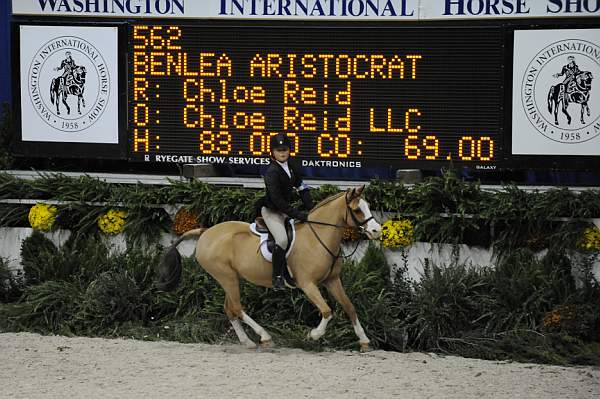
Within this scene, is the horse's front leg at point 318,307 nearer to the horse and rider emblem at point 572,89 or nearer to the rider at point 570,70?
the horse and rider emblem at point 572,89

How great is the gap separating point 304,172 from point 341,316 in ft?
8.87

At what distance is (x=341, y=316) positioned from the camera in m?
12.1

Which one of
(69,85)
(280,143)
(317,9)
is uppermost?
(317,9)

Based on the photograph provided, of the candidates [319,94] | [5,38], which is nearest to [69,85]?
[5,38]

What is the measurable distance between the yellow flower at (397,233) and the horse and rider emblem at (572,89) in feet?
6.60

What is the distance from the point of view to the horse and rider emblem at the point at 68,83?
1370 cm

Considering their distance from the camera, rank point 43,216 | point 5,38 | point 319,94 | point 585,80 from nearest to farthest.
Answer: point 585,80, point 319,94, point 43,216, point 5,38

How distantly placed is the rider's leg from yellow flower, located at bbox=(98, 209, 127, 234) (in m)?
2.46

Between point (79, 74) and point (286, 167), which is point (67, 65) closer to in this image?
point (79, 74)

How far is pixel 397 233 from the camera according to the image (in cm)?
1257

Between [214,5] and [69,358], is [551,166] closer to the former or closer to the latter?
[214,5]

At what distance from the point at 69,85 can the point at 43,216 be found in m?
1.55

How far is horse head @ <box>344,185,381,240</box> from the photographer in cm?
1128

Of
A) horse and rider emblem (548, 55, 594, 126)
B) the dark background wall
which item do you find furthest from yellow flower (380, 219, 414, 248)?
the dark background wall
